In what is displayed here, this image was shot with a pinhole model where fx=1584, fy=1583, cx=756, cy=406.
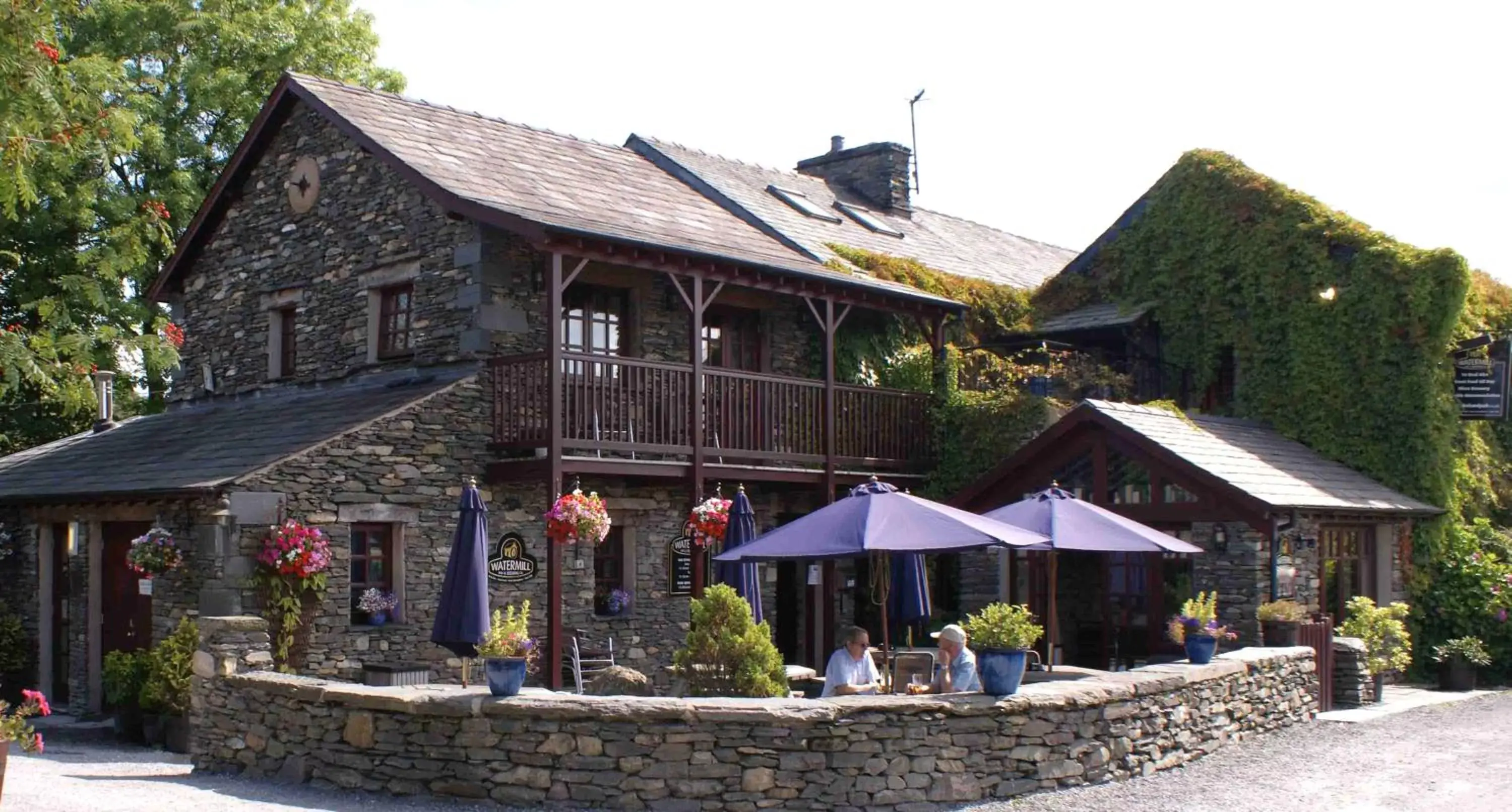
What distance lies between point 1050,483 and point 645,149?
8.64 metres

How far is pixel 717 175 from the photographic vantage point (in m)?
23.0

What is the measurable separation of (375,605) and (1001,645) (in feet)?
22.5

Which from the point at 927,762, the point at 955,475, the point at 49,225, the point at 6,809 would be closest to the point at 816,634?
the point at 955,475

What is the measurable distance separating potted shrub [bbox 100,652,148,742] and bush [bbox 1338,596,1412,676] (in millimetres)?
12283

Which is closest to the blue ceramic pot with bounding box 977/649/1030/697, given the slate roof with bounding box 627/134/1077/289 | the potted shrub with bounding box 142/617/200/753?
the potted shrub with bounding box 142/617/200/753

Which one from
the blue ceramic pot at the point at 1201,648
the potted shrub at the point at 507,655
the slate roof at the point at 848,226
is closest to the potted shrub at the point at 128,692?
the potted shrub at the point at 507,655

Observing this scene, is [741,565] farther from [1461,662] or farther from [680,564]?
[1461,662]

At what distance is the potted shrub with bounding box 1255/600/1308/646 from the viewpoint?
15477mm

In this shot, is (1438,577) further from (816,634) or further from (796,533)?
(796,533)

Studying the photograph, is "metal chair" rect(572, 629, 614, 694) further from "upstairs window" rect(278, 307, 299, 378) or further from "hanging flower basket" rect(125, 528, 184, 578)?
"upstairs window" rect(278, 307, 299, 378)

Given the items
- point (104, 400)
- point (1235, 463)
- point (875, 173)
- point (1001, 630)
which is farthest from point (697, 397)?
point (875, 173)

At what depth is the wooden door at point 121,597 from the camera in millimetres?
16109

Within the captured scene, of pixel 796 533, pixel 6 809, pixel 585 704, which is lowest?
pixel 6 809

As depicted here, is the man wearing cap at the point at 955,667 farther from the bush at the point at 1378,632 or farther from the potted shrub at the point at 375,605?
the bush at the point at 1378,632
